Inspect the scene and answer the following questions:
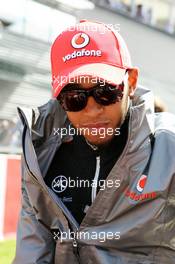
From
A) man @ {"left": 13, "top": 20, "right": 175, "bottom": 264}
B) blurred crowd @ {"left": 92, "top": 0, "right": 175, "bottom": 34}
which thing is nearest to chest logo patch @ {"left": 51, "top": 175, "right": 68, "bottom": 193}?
man @ {"left": 13, "top": 20, "right": 175, "bottom": 264}

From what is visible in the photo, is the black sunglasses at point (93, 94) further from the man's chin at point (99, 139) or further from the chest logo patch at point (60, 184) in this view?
the chest logo patch at point (60, 184)

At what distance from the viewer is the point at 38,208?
2.13 m

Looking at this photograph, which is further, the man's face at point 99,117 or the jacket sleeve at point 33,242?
the jacket sleeve at point 33,242

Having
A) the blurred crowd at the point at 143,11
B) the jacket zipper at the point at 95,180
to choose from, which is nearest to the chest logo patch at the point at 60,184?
the jacket zipper at the point at 95,180

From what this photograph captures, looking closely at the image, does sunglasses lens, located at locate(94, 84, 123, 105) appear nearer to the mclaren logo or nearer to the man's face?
the man's face

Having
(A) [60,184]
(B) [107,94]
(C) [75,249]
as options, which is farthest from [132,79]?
(C) [75,249]

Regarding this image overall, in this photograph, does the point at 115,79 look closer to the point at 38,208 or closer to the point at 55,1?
the point at 38,208

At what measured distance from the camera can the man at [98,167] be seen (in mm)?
1882

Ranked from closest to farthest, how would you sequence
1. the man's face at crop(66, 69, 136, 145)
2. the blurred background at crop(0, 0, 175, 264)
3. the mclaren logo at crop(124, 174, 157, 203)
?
the mclaren logo at crop(124, 174, 157, 203) < the man's face at crop(66, 69, 136, 145) < the blurred background at crop(0, 0, 175, 264)

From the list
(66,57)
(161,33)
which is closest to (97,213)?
(66,57)

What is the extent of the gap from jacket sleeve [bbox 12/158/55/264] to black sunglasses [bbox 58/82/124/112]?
34cm

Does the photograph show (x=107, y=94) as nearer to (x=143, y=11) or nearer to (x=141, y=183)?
(x=141, y=183)

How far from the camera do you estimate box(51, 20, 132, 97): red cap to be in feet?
6.36

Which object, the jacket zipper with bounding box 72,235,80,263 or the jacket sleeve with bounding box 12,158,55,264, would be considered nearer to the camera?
the jacket zipper with bounding box 72,235,80,263
